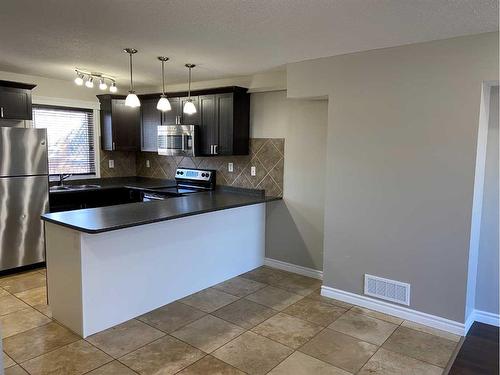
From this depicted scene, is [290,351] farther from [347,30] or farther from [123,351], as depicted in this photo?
[347,30]

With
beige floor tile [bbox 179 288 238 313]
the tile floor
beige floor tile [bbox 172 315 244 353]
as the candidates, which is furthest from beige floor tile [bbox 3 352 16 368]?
beige floor tile [bbox 179 288 238 313]

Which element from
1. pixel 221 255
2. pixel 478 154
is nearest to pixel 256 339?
pixel 221 255

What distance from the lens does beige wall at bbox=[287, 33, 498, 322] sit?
113 inches

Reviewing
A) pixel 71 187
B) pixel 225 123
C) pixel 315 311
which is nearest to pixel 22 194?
pixel 71 187

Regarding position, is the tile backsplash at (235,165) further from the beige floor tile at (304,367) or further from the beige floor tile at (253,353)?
the beige floor tile at (304,367)

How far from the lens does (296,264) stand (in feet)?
14.4

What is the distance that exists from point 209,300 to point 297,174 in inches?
66.1

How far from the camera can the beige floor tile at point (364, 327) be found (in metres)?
2.92

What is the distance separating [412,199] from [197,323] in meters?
2.08

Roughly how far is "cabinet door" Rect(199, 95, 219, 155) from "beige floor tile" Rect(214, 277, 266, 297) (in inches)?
63.0

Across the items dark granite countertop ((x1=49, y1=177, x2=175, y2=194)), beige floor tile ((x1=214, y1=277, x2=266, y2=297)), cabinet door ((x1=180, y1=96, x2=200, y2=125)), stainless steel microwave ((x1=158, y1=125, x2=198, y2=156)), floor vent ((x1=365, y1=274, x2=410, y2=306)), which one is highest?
cabinet door ((x1=180, y1=96, x2=200, y2=125))

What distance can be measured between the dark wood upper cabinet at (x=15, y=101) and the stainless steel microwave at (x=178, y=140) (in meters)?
1.55

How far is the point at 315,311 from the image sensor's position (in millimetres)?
3371

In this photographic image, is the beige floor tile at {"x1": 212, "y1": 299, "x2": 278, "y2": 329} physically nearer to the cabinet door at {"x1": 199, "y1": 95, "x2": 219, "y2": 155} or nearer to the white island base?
the white island base
